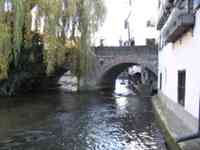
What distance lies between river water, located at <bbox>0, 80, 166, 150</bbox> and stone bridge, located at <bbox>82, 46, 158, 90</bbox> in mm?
8652

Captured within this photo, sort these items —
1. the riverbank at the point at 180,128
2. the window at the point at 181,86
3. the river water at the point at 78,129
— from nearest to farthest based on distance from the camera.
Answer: the riverbank at the point at 180,128 → the river water at the point at 78,129 → the window at the point at 181,86

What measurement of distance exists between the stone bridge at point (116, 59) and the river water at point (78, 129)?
8.65 metres

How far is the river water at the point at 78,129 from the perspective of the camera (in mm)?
7738

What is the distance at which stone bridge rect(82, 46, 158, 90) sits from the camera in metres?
22.3

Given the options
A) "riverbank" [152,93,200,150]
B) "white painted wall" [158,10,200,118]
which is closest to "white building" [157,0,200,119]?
"white painted wall" [158,10,200,118]

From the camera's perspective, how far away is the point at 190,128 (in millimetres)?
7188

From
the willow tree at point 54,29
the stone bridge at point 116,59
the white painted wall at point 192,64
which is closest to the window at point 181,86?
the white painted wall at point 192,64

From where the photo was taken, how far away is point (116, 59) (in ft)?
75.8

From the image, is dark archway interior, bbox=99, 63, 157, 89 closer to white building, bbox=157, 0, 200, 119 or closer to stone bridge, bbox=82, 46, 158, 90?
stone bridge, bbox=82, 46, 158, 90

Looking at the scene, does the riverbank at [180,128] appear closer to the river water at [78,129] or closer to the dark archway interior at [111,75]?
the river water at [78,129]

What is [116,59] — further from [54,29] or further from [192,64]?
[192,64]

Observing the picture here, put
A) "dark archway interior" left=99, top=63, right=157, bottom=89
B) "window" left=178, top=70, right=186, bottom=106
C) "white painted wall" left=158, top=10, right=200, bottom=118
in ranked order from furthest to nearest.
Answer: "dark archway interior" left=99, top=63, right=157, bottom=89
"window" left=178, top=70, right=186, bottom=106
"white painted wall" left=158, top=10, right=200, bottom=118

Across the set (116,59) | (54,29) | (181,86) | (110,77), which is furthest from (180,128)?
(110,77)

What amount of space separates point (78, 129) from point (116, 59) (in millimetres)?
13978
